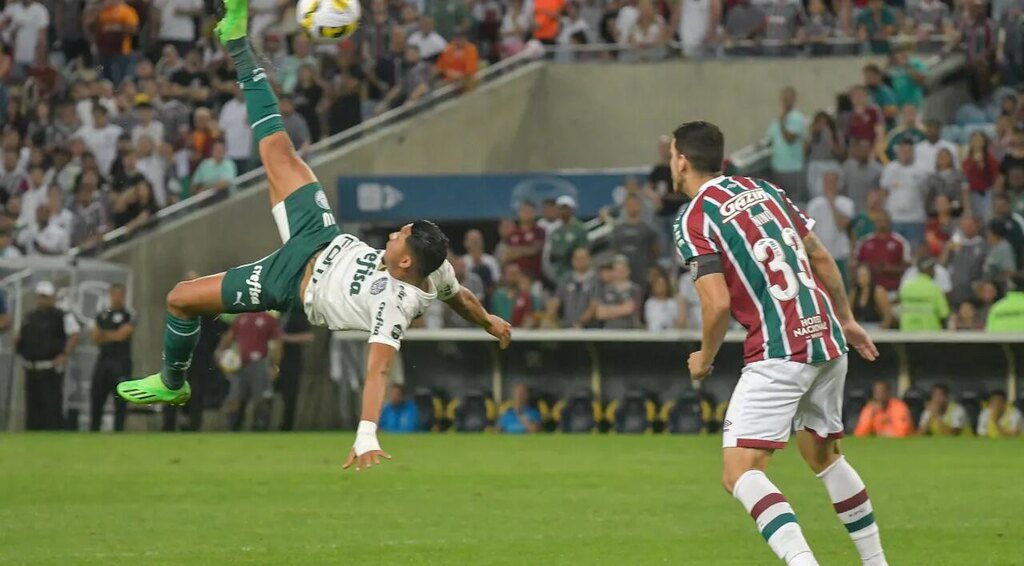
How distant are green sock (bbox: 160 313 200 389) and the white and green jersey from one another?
824 mm

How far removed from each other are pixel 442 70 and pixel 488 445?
9398mm

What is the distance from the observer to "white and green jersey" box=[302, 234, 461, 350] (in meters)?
9.80

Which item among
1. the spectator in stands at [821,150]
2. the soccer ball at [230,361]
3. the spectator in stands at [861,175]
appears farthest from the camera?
the soccer ball at [230,361]

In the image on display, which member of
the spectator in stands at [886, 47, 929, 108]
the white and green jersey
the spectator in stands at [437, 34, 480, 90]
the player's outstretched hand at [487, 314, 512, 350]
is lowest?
the player's outstretched hand at [487, 314, 512, 350]

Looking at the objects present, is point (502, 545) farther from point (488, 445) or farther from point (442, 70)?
point (442, 70)

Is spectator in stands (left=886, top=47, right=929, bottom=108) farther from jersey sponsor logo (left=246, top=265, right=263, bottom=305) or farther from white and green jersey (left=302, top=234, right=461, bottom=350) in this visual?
jersey sponsor logo (left=246, top=265, right=263, bottom=305)

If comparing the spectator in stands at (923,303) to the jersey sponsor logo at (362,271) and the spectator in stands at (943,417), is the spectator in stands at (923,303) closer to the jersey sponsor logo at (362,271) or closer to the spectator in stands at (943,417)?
the spectator in stands at (943,417)

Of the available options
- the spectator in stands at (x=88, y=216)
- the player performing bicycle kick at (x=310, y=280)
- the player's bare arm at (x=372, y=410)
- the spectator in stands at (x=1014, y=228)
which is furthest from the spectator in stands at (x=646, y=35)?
the player's bare arm at (x=372, y=410)

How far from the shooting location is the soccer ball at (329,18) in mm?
12468

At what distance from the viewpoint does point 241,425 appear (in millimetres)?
24031

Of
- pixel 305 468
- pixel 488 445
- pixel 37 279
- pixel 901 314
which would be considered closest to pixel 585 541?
pixel 305 468

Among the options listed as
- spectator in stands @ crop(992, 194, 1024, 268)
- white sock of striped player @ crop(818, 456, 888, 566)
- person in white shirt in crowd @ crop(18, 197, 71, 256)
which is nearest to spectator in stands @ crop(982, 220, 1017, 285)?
spectator in stands @ crop(992, 194, 1024, 268)

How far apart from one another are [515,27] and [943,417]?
10524 mm

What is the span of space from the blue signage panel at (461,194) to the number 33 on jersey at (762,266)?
15815mm
